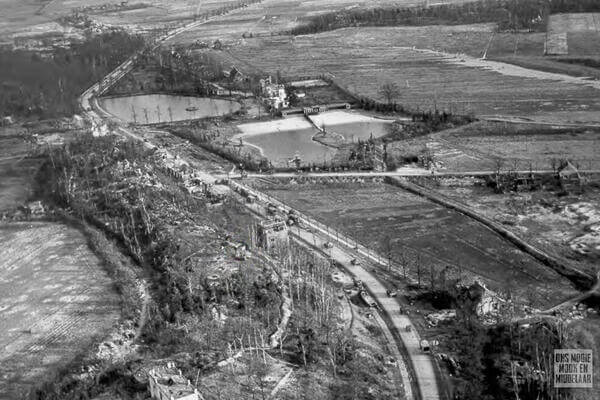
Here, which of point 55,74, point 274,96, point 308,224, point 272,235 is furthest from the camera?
point 55,74

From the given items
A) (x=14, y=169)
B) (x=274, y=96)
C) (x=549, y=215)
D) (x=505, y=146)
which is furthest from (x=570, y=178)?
(x=14, y=169)

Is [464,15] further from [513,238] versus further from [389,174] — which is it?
[513,238]

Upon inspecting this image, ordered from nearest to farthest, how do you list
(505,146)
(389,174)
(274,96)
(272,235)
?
(272,235)
(389,174)
(505,146)
(274,96)

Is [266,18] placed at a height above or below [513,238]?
above

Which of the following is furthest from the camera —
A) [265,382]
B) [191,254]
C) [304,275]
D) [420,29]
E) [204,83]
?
[420,29]

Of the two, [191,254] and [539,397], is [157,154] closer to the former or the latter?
[191,254]

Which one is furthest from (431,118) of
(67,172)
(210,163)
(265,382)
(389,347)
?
(265,382)
